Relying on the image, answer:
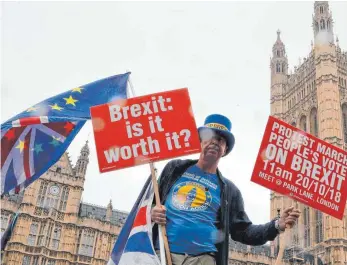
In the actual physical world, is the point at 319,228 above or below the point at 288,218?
above

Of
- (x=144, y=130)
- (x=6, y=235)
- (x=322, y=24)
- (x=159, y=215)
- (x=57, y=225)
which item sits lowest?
Result: (x=159, y=215)

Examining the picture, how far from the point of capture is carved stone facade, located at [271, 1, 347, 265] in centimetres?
4506

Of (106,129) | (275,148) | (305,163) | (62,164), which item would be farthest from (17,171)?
(62,164)

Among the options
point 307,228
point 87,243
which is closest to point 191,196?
point 87,243

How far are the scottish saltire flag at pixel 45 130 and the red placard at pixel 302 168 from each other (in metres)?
2.33

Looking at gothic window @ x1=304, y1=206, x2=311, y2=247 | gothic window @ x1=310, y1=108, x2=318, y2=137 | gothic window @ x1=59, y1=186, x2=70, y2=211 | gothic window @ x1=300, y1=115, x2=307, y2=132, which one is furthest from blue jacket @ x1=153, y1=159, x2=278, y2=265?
gothic window @ x1=300, y1=115, x2=307, y2=132

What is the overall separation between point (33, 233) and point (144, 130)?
28.7 m

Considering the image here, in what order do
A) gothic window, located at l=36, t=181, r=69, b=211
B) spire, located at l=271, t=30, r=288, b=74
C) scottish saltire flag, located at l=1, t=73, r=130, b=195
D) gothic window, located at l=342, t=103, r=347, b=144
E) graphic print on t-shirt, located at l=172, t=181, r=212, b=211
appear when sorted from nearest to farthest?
1. graphic print on t-shirt, located at l=172, t=181, r=212, b=211
2. scottish saltire flag, located at l=1, t=73, r=130, b=195
3. gothic window, located at l=36, t=181, r=69, b=211
4. gothic window, located at l=342, t=103, r=347, b=144
5. spire, located at l=271, t=30, r=288, b=74

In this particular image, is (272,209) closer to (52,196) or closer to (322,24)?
(322,24)

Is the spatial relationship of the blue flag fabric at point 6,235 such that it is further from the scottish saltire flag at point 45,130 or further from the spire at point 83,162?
the spire at point 83,162

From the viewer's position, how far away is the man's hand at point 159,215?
452cm

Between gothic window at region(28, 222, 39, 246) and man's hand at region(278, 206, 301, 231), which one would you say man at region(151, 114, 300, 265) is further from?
gothic window at region(28, 222, 39, 246)

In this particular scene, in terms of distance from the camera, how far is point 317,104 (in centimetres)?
5394

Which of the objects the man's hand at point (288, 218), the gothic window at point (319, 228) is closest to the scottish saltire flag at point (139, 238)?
the man's hand at point (288, 218)
